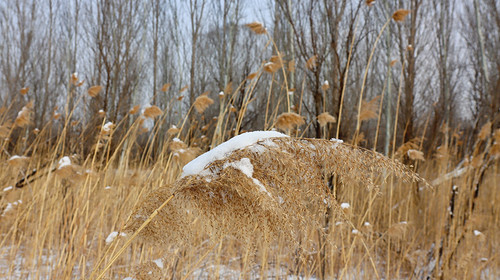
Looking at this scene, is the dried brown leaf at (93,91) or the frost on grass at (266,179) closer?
the frost on grass at (266,179)

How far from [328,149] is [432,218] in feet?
10.4

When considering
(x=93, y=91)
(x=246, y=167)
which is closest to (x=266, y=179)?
(x=246, y=167)

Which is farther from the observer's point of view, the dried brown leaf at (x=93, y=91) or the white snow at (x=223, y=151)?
the dried brown leaf at (x=93, y=91)

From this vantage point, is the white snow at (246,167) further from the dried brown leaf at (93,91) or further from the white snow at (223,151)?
the dried brown leaf at (93,91)

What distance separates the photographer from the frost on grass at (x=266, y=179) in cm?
83

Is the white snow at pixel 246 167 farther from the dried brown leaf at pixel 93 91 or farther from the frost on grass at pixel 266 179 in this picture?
the dried brown leaf at pixel 93 91

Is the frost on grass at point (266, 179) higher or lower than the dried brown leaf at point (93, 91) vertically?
lower

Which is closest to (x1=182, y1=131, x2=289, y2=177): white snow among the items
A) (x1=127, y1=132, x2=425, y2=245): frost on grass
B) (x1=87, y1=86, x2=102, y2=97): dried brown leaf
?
(x1=127, y1=132, x2=425, y2=245): frost on grass

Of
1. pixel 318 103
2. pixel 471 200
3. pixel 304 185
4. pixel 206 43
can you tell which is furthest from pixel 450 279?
pixel 206 43

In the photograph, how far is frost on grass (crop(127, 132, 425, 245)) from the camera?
2.73ft

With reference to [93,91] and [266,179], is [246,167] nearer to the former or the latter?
[266,179]

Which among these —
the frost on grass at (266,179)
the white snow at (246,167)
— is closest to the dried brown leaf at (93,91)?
the frost on grass at (266,179)

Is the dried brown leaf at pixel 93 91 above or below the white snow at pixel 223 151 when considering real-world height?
above

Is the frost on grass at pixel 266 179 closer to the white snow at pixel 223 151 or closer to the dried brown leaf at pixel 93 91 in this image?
the white snow at pixel 223 151
